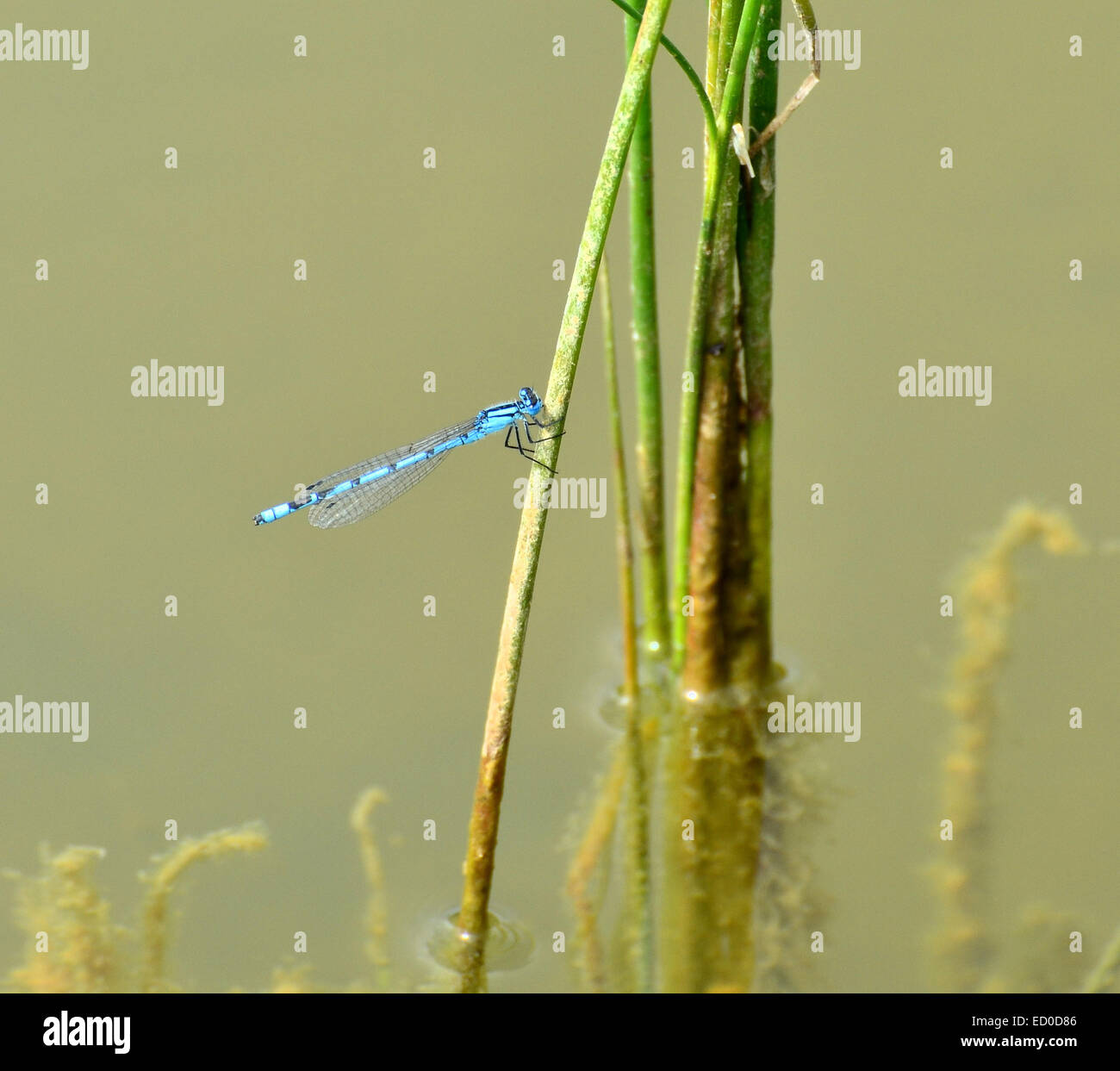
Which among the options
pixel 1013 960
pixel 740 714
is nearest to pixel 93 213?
pixel 740 714

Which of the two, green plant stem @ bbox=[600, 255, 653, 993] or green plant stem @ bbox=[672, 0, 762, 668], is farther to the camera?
green plant stem @ bbox=[600, 255, 653, 993]

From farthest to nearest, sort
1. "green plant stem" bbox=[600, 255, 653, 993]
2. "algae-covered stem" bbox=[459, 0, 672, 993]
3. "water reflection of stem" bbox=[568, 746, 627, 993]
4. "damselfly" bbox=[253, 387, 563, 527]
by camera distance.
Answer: "damselfly" bbox=[253, 387, 563, 527], "water reflection of stem" bbox=[568, 746, 627, 993], "green plant stem" bbox=[600, 255, 653, 993], "algae-covered stem" bbox=[459, 0, 672, 993]

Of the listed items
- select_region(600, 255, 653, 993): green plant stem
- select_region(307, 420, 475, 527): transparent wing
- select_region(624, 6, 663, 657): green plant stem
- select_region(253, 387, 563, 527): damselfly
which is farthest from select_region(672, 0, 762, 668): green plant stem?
select_region(307, 420, 475, 527): transparent wing

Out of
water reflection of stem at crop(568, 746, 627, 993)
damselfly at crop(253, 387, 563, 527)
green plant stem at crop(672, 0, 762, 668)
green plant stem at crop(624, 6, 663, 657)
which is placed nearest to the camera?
green plant stem at crop(672, 0, 762, 668)

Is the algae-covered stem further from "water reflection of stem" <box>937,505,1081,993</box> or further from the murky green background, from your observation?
"water reflection of stem" <box>937,505,1081,993</box>

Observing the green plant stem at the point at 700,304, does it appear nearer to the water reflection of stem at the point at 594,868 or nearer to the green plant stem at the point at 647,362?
the green plant stem at the point at 647,362

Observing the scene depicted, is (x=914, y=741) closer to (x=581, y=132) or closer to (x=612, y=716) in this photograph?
(x=612, y=716)
